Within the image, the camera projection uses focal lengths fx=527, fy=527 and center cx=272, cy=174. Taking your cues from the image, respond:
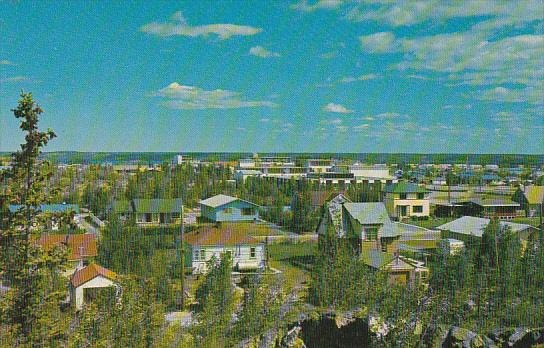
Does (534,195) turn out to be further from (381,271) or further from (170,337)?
(170,337)

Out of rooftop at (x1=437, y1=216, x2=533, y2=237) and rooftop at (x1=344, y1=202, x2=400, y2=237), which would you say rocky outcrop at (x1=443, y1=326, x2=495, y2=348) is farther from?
rooftop at (x1=437, y1=216, x2=533, y2=237)

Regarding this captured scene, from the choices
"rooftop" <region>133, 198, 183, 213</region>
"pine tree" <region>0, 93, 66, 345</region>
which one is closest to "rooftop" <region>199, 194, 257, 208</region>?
"rooftop" <region>133, 198, 183, 213</region>

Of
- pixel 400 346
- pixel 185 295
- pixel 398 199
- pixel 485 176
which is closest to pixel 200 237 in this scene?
pixel 185 295

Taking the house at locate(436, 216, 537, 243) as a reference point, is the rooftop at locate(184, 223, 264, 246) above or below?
below

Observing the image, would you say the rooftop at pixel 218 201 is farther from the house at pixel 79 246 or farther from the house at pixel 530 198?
the house at pixel 530 198

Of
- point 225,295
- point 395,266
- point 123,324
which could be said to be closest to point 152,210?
point 395,266
